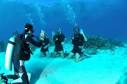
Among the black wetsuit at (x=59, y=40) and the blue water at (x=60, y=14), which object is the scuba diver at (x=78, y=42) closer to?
the black wetsuit at (x=59, y=40)

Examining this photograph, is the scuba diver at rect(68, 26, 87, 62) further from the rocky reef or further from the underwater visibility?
the rocky reef

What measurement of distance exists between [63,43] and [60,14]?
2.44 m

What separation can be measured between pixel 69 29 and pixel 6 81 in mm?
4094

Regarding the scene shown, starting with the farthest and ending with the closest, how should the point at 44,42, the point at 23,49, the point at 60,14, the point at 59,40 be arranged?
the point at 60,14, the point at 44,42, the point at 59,40, the point at 23,49

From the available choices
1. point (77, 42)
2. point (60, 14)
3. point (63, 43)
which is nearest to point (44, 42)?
point (63, 43)

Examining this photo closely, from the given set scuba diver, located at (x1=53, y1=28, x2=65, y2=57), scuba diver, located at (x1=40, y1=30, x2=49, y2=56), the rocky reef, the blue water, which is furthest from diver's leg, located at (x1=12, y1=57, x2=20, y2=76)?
the blue water

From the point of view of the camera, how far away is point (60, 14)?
12.6 metres

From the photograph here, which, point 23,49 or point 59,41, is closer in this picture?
point 23,49

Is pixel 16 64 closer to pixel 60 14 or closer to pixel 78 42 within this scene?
pixel 78 42

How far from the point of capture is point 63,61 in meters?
9.77

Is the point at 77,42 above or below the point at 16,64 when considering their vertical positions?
above

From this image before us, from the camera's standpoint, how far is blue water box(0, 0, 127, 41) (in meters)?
12.2

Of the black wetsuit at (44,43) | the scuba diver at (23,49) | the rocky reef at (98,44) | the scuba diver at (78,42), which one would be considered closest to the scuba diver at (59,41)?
the black wetsuit at (44,43)

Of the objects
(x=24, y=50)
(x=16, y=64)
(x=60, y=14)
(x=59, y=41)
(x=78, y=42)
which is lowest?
(x=16, y=64)
